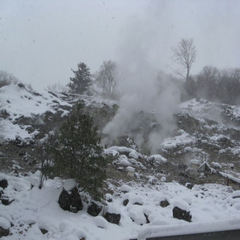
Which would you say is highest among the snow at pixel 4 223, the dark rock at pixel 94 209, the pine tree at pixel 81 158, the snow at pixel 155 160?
the pine tree at pixel 81 158

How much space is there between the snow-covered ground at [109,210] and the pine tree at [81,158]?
2.80 ft

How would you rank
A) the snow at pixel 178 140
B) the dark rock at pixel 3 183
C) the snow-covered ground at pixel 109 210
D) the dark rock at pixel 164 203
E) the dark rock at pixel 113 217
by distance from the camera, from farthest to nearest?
1. the snow at pixel 178 140
2. the dark rock at pixel 164 203
3. the dark rock at pixel 3 183
4. the dark rock at pixel 113 217
5. the snow-covered ground at pixel 109 210

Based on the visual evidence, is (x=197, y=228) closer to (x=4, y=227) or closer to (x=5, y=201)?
(x=4, y=227)

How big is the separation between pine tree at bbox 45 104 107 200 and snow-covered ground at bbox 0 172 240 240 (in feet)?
2.80

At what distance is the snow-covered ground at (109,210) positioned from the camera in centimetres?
663

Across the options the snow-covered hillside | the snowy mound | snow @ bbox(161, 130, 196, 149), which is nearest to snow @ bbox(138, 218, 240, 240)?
the snow-covered hillside

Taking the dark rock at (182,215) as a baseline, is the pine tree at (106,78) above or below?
above

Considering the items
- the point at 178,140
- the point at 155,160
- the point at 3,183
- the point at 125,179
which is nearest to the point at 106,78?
the point at 178,140

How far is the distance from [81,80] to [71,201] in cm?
2916

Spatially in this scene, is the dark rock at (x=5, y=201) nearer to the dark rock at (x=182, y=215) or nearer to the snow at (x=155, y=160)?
the dark rock at (x=182, y=215)

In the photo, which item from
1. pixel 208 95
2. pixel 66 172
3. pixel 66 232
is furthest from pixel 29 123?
pixel 208 95

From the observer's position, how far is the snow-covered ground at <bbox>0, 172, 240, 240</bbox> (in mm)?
6629

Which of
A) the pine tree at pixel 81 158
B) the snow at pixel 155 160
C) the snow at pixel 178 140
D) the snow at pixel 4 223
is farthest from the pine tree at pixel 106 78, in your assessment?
the snow at pixel 4 223

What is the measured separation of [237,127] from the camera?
987 inches
